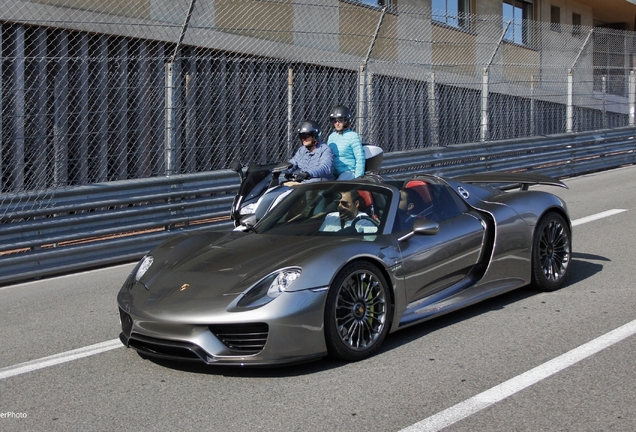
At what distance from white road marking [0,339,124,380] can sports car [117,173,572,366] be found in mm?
460

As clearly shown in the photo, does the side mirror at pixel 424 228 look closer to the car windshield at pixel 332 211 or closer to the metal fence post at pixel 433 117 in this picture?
the car windshield at pixel 332 211

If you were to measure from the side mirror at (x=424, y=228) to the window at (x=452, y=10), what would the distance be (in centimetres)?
1478

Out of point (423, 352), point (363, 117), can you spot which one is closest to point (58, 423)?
point (423, 352)

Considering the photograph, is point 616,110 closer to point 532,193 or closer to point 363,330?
point 532,193

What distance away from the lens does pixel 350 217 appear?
19.6ft

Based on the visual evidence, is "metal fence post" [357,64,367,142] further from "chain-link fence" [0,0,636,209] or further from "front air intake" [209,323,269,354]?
"front air intake" [209,323,269,354]

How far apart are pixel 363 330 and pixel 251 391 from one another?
3.00 ft

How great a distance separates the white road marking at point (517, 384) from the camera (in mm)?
4121

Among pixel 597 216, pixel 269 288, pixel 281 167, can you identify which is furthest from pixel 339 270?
pixel 597 216

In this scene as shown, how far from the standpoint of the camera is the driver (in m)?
5.86

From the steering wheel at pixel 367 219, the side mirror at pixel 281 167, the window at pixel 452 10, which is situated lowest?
the steering wheel at pixel 367 219

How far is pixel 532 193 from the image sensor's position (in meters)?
7.14

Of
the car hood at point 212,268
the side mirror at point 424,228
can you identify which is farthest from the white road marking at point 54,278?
the side mirror at point 424,228

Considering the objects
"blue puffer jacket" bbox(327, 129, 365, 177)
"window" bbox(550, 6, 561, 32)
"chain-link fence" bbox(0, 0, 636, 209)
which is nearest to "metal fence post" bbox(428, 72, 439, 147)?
"chain-link fence" bbox(0, 0, 636, 209)
